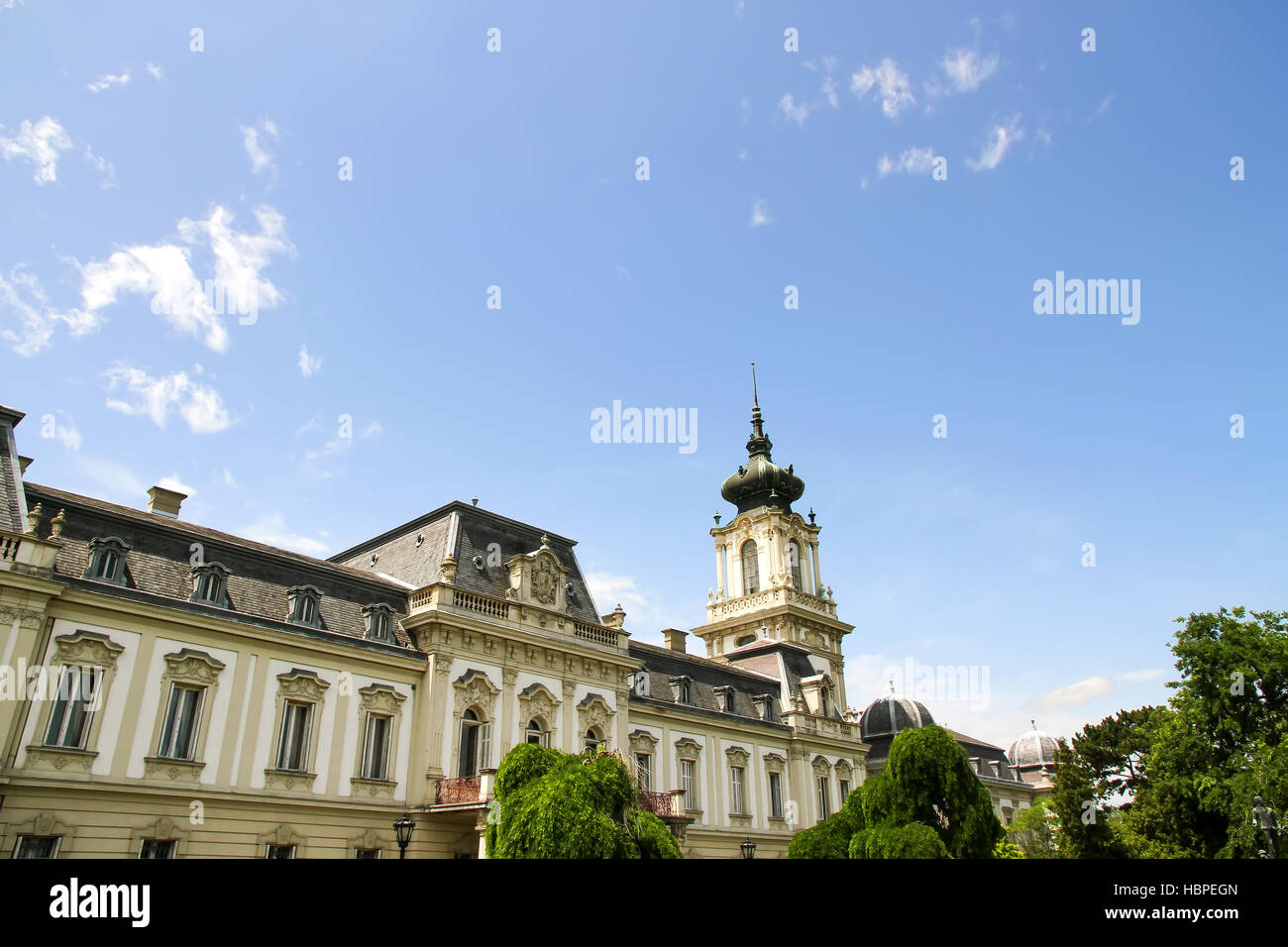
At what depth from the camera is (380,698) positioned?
2853 cm

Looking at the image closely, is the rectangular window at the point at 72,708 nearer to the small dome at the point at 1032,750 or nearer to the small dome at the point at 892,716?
the small dome at the point at 892,716

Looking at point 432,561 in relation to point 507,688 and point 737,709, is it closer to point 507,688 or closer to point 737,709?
point 507,688

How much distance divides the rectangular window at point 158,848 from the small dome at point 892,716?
150 ft

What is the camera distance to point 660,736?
38.1 m

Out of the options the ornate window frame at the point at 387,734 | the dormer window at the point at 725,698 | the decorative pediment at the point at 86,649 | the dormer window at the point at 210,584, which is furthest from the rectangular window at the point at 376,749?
the dormer window at the point at 725,698

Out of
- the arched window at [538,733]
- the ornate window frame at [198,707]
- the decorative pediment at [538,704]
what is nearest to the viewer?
the ornate window frame at [198,707]

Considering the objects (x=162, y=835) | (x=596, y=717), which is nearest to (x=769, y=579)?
(x=596, y=717)

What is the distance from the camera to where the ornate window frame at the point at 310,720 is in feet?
83.9

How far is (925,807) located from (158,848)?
21918 mm

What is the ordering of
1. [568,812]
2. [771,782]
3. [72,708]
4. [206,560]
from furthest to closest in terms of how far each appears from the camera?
[771,782], [206,560], [72,708], [568,812]

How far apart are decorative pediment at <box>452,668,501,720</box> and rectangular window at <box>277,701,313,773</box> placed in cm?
495

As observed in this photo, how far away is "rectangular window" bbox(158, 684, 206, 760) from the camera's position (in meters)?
23.9

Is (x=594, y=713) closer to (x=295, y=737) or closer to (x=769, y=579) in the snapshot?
(x=295, y=737)
